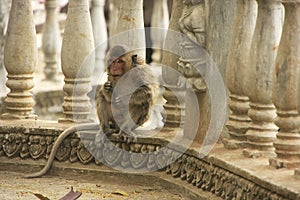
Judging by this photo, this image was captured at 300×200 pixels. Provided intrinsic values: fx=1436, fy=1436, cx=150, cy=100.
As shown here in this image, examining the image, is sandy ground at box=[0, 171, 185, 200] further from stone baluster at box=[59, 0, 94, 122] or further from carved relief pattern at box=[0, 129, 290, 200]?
stone baluster at box=[59, 0, 94, 122]

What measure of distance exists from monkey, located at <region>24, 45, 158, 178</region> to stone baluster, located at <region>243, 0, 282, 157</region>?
58.4 inches

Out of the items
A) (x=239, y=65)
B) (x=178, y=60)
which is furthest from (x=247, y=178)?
(x=178, y=60)

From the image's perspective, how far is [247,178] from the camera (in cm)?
889

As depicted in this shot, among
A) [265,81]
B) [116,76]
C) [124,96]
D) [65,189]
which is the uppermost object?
[265,81]

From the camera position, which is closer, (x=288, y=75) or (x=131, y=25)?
(x=288, y=75)

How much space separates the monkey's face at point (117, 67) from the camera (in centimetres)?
1071

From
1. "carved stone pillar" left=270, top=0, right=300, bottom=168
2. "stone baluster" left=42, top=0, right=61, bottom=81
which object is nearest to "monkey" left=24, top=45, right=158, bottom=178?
"carved stone pillar" left=270, top=0, right=300, bottom=168

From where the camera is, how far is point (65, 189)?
10359mm

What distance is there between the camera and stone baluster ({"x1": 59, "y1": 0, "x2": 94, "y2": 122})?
1100 cm

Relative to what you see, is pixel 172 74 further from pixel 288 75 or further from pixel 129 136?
Result: pixel 288 75

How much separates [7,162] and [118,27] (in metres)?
1.37

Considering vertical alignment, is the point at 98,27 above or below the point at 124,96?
above

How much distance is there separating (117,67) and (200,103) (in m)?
0.90

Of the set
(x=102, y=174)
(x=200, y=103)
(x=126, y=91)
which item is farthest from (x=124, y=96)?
(x=200, y=103)
